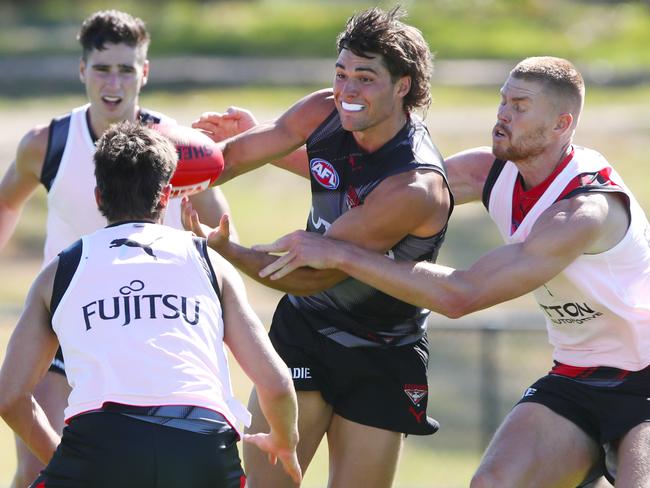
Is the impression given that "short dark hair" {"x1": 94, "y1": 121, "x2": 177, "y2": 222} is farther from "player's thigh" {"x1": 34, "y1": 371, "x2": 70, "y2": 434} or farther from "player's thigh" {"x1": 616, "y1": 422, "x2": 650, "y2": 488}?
"player's thigh" {"x1": 616, "y1": 422, "x2": 650, "y2": 488}

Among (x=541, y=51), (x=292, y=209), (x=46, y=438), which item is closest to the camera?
(x=46, y=438)

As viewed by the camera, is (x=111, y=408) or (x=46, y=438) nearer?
(x=111, y=408)

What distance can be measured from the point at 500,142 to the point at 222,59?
20.6 m

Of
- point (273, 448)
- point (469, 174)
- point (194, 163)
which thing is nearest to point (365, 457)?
point (273, 448)

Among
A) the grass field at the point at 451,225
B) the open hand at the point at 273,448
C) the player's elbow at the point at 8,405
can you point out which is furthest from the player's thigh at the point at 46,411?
the grass field at the point at 451,225

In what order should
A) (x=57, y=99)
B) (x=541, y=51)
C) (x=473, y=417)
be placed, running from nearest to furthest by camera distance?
(x=473, y=417) → (x=57, y=99) → (x=541, y=51)

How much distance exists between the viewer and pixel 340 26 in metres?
27.8

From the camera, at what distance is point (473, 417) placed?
427 inches

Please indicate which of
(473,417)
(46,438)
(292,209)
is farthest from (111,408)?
(292,209)

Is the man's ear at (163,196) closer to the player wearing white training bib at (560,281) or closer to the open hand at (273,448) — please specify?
the player wearing white training bib at (560,281)

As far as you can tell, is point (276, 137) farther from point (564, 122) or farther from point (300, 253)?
point (564, 122)

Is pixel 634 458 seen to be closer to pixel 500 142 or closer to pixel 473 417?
pixel 500 142

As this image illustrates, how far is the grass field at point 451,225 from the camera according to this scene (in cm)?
1030

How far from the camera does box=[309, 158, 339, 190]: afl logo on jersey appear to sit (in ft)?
16.9
